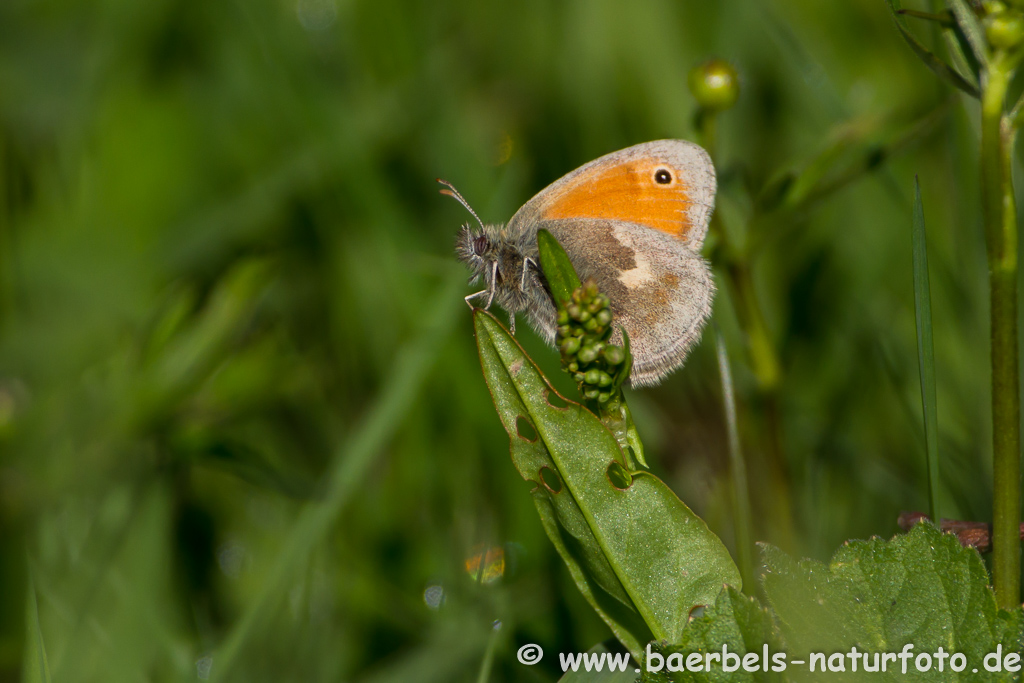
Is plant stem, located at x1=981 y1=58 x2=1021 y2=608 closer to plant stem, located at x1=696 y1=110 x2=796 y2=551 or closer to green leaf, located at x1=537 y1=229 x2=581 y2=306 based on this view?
green leaf, located at x1=537 y1=229 x2=581 y2=306

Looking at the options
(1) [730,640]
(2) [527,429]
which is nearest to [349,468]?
(2) [527,429]

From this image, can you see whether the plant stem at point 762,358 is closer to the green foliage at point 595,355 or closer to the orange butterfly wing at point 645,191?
the orange butterfly wing at point 645,191

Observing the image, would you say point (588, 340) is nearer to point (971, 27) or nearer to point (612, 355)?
point (612, 355)

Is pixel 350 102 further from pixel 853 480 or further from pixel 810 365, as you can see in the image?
pixel 853 480

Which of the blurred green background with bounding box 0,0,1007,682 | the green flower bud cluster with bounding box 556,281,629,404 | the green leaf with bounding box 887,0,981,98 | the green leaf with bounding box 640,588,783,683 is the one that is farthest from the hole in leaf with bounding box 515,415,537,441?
the green leaf with bounding box 887,0,981,98

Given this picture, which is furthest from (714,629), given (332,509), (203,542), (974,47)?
(203,542)

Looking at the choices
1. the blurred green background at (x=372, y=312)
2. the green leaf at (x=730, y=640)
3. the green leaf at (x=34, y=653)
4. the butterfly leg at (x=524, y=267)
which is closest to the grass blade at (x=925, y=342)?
the green leaf at (x=730, y=640)

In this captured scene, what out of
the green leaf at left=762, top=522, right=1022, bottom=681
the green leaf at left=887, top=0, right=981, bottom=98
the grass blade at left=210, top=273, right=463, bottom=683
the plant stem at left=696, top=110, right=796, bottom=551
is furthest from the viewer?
the plant stem at left=696, top=110, right=796, bottom=551
